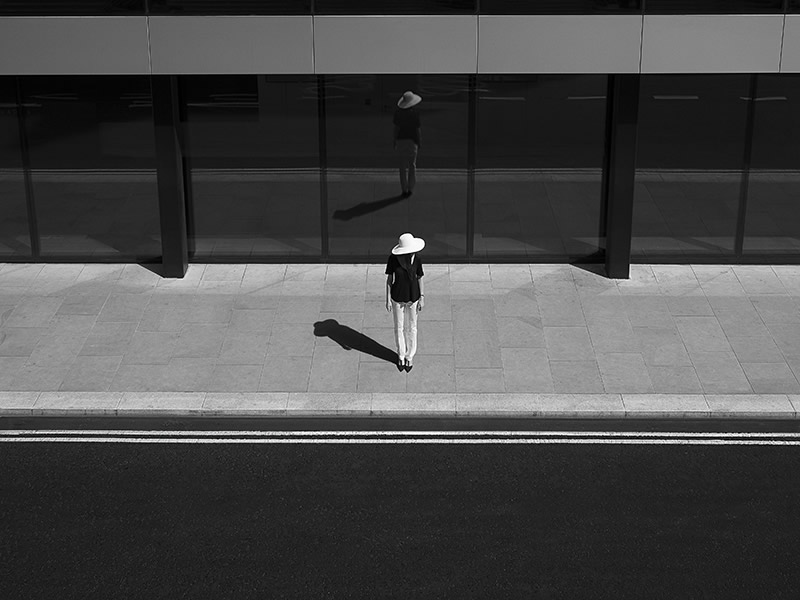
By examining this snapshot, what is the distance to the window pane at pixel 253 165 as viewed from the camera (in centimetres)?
1698

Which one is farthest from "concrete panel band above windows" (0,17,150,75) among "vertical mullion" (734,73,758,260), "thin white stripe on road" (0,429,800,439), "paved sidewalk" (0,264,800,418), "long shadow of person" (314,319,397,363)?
"vertical mullion" (734,73,758,260)

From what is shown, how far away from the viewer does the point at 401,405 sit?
13.7m

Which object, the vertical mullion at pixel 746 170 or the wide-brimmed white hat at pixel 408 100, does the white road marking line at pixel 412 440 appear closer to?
the vertical mullion at pixel 746 170

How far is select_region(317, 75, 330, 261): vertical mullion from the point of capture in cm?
1705

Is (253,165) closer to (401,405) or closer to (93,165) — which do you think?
(93,165)

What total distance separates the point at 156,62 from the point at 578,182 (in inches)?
262

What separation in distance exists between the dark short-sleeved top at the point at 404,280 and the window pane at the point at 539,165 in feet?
13.0

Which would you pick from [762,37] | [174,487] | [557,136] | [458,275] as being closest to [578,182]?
[557,136]

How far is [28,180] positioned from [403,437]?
27.3 feet
